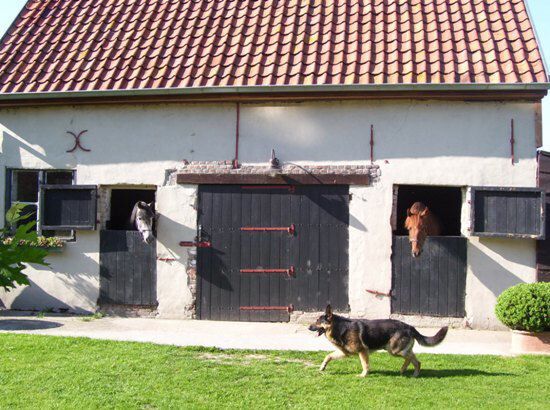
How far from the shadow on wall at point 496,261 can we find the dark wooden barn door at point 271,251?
6.31 feet

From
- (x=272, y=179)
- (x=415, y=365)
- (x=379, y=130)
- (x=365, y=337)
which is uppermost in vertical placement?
(x=379, y=130)

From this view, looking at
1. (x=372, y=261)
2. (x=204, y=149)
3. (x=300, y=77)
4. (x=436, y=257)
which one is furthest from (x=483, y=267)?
(x=204, y=149)

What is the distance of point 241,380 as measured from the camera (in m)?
6.29

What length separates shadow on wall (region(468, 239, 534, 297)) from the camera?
9.23 metres

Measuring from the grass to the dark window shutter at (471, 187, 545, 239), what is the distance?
216 cm

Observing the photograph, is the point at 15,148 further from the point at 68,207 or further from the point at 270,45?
the point at 270,45

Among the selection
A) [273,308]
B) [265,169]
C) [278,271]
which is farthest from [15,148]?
[273,308]

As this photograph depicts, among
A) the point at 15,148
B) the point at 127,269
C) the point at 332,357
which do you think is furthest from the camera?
the point at 15,148

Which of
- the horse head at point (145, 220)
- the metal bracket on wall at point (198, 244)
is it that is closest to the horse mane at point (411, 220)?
the metal bracket on wall at point (198, 244)

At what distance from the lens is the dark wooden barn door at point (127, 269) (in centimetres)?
1020

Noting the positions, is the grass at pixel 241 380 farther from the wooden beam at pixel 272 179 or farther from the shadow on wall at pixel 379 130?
the shadow on wall at pixel 379 130

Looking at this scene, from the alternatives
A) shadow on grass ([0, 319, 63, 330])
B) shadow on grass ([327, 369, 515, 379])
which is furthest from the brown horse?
shadow on grass ([0, 319, 63, 330])

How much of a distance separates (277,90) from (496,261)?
13.4 ft

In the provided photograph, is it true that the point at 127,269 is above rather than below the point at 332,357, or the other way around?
above
